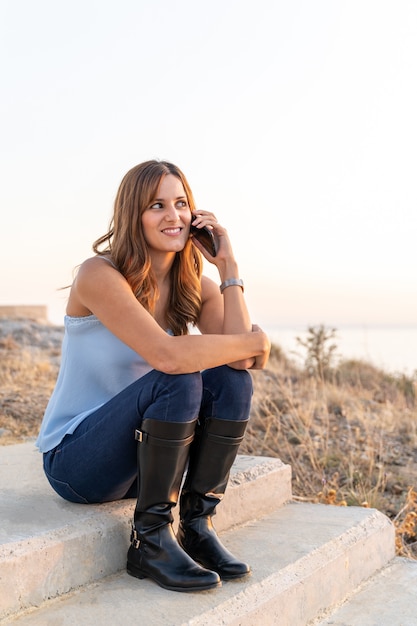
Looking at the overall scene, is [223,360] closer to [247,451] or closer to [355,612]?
[355,612]

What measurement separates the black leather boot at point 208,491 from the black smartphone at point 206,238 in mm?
900

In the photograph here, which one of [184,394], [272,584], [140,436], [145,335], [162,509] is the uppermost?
[145,335]

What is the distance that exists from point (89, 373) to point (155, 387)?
1.59ft

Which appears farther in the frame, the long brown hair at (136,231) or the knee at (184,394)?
the long brown hair at (136,231)

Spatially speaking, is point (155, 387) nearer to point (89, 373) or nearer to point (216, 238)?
point (89, 373)

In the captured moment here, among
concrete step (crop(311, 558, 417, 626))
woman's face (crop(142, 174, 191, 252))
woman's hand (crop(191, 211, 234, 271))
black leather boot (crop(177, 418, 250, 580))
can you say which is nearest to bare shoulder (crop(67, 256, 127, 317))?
woman's face (crop(142, 174, 191, 252))

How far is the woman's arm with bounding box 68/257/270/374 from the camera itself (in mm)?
2525

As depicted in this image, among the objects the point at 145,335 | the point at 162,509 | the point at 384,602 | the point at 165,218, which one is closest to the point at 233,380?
the point at 145,335

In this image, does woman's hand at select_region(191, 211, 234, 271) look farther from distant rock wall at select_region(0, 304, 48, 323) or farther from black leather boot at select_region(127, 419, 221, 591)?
distant rock wall at select_region(0, 304, 48, 323)

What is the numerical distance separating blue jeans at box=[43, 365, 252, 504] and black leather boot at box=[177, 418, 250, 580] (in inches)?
2.7

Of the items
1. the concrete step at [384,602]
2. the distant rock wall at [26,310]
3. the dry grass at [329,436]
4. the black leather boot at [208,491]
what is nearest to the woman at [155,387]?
the black leather boot at [208,491]

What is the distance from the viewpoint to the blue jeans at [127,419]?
97.2 inches

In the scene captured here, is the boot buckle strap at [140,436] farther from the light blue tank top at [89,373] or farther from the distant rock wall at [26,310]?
the distant rock wall at [26,310]

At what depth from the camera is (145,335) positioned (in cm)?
263
